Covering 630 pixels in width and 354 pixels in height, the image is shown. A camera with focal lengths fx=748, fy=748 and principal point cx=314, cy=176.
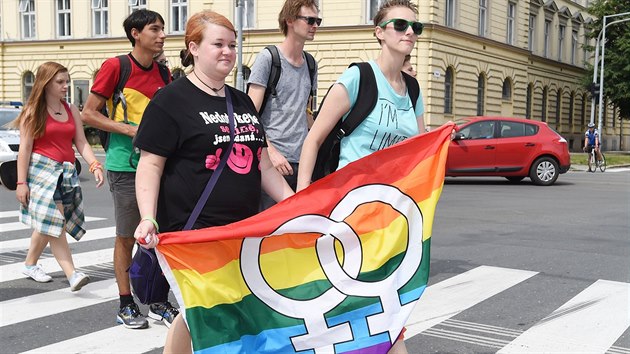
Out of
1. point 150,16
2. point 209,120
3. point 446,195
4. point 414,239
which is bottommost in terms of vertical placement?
point 446,195

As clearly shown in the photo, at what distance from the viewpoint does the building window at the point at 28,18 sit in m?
39.5

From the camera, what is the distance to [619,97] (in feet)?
136

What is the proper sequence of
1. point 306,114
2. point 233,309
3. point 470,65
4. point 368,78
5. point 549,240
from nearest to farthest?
point 233,309 → point 368,78 → point 306,114 → point 549,240 → point 470,65

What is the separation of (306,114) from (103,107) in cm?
136

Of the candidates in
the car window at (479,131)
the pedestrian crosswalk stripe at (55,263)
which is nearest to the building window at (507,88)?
the car window at (479,131)

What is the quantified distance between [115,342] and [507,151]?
14.1 meters

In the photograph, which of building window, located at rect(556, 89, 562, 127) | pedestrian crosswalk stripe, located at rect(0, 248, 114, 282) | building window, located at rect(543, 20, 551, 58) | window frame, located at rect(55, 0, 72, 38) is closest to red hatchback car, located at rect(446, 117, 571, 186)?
pedestrian crosswalk stripe, located at rect(0, 248, 114, 282)

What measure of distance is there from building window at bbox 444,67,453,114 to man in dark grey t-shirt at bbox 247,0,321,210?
29.7 m

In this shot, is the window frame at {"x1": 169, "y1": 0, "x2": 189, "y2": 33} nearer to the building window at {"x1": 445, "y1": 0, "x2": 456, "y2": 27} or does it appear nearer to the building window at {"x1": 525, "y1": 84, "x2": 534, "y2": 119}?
the building window at {"x1": 445, "y1": 0, "x2": 456, "y2": 27}

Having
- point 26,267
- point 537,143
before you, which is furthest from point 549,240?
point 537,143

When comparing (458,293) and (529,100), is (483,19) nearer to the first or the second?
(529,100)

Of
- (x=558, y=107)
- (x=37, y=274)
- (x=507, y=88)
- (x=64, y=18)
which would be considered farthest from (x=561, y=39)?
(x=37, y=274)

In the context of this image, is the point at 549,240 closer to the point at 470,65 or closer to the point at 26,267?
the point at 26,267

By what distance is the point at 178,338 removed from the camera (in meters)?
3.13
